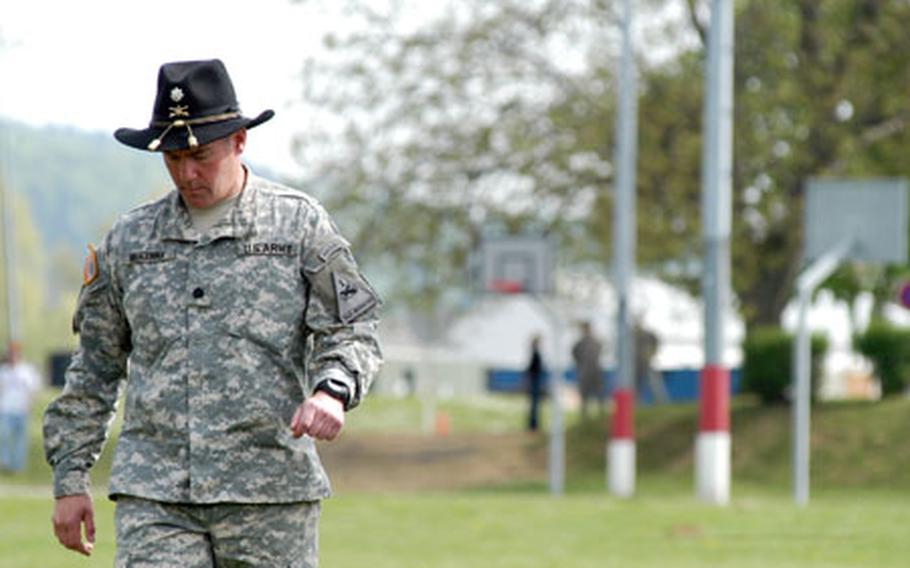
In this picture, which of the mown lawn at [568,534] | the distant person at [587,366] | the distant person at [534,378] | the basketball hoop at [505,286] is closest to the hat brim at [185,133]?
the mown lawn at [568,534]

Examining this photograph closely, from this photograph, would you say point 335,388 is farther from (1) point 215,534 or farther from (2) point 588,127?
(2) point 588,127

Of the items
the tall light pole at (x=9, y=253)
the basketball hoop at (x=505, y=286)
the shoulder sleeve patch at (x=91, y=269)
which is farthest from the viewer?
the tall light pole at (x=9, y=253)

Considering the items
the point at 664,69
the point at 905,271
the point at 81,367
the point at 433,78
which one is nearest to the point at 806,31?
the point at 664,69

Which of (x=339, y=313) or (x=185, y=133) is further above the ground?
(x=185, y=133)

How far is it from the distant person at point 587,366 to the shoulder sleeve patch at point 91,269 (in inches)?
1390

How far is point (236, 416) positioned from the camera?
21.7 ft

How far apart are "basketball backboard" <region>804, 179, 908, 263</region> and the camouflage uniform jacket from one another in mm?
20759

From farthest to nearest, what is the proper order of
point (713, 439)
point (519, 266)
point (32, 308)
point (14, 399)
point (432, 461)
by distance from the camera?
1. point (32, 308)
2. point (432, 461)
3. point (14, 399)
4. point (519, 266)
5. point (713, 439)

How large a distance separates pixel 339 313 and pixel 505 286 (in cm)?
2753

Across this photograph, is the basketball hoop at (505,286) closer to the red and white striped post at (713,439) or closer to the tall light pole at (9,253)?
the red and white striped post at (713,439)

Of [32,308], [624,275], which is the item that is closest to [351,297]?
[624,275]

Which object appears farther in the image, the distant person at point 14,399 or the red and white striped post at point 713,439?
the distant person at point 14,399

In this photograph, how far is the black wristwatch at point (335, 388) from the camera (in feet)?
20.7

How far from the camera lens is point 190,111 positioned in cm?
657
